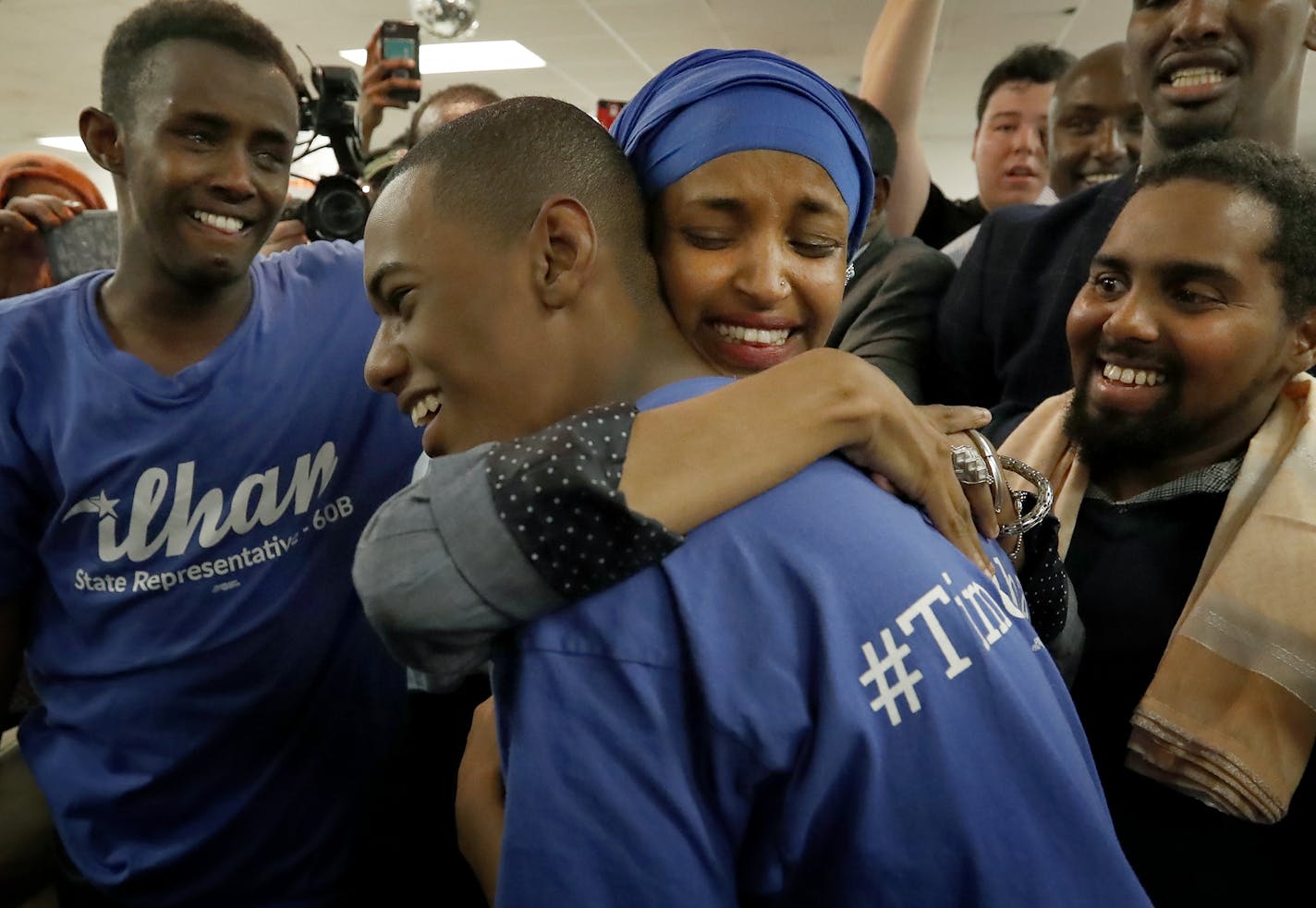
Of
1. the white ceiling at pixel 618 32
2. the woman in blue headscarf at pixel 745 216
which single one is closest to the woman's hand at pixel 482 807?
the woman in blue headscarf at pixel 745 216

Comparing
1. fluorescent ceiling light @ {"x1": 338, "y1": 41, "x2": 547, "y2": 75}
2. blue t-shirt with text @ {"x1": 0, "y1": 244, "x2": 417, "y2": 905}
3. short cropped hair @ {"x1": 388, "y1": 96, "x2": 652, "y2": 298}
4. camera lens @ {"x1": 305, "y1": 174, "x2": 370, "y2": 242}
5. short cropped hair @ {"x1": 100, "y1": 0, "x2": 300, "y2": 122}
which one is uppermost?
fluorescent ceiling light @ {"x1": 338, "y1": 41, "x2": 547, "y2": 75}

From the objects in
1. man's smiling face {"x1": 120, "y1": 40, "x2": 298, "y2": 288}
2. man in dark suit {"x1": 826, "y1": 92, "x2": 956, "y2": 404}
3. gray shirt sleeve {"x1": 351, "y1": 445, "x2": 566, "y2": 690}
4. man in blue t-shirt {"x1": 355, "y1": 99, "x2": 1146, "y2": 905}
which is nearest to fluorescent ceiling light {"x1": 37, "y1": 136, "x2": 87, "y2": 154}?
man's smiling face {"x1": 120, "y1": 40, "x2": 298, "y2": 288}

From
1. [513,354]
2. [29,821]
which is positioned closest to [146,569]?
[29,821]

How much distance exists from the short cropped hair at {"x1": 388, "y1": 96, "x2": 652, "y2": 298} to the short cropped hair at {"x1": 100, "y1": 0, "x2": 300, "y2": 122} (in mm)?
760

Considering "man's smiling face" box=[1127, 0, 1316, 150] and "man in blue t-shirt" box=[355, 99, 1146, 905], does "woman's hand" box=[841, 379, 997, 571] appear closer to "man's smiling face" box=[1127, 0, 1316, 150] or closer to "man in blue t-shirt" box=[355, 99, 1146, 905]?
"man in blue t-shirt" box=[355, 99, 1146, 905]

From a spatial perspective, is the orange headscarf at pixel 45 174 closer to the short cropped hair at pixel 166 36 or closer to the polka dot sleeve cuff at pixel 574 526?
the short cropped hair at pixel 166 36

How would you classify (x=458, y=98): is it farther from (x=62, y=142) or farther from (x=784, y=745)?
(x=62, y=142)

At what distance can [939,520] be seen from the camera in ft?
2.38

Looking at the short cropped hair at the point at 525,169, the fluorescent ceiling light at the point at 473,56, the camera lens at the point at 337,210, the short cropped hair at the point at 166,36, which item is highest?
the fluorescent ceiling light at the point at 473,56

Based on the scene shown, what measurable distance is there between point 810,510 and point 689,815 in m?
0.21

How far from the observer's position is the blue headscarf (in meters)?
0.89

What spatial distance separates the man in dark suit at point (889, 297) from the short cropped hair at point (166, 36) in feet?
3.49

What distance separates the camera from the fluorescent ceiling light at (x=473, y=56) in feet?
23.2

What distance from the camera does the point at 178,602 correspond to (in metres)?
1.21
